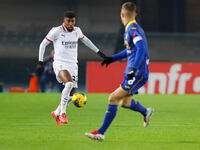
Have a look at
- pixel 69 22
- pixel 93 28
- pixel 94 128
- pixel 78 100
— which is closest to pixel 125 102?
pixel 94 128

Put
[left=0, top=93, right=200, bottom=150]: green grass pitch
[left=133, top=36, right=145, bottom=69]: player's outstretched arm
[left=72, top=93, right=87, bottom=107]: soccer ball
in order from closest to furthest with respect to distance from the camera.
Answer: [left=0, top=93, right=200, bottom=150]: green grass pitch, [left=133, top=36, right=145, bottom=69]: player's outstretched arm, [left=72, top=93, right=87, bottom=107]: soccer ball

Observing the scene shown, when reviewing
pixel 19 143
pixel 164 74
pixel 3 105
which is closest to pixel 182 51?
pixel 164 74

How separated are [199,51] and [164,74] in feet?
13.2

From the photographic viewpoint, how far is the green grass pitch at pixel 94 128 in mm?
7535

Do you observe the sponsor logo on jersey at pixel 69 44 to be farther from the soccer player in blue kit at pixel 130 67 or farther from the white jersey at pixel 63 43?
the soccer player in blue kit at pixel 130 67

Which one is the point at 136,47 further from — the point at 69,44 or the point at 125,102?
the point at 69,44

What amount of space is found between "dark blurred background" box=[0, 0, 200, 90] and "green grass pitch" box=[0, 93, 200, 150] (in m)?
8.39

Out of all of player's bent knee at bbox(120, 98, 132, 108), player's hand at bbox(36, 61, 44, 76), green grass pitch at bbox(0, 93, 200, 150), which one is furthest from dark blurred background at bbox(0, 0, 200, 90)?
player's bent knee at bbox(120, 98, 132, 108)

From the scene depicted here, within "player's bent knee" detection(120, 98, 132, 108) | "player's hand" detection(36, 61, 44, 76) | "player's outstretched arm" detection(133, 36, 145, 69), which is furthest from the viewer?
"player's hand" detection(36, 61, 44, 76)

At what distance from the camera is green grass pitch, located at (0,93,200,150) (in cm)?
754

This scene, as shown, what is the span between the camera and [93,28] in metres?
36.2

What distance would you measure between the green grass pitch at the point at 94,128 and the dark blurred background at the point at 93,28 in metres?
8.39

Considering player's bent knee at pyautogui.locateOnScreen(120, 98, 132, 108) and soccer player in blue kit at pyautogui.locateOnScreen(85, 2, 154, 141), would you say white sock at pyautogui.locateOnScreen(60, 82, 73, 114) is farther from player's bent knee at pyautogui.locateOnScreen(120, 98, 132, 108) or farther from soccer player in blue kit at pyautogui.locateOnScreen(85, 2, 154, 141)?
soccer player in blue kit at pyautogui.locateOnScreen(85, 2, 154, 141)

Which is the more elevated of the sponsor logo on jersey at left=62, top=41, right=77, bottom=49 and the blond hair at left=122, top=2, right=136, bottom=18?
the blond hair at left=122, top=2, right=136, bottom=18
